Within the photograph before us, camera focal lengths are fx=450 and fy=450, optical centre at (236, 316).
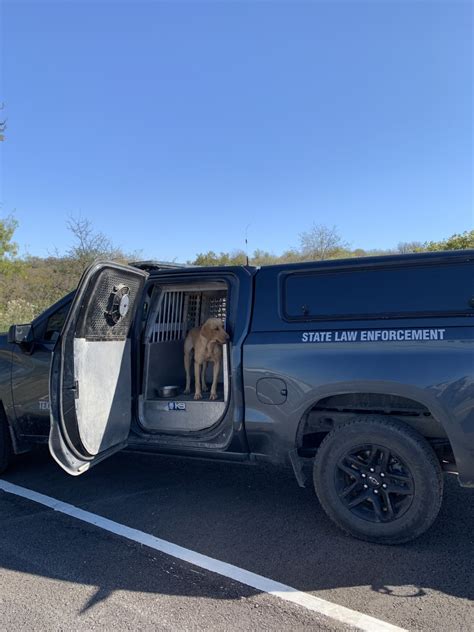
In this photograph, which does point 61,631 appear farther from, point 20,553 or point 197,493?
point 197,493

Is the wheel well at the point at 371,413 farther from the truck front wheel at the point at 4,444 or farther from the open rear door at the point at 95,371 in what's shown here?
the truck front wheel at the point at 4,444

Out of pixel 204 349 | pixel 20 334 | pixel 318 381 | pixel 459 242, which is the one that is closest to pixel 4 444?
pixel 20 334

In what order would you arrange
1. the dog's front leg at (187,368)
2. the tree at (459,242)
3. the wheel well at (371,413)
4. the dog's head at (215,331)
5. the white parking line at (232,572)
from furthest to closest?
1. the tree at (459,242)
2. the dog's front leg at (187,368)
3. the dog's head at (215,331)
4. the wheel well at (371,413)
5. the white parking line at (232,572)

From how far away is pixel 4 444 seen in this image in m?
4.61

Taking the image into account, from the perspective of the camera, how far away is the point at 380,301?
326 centimetres

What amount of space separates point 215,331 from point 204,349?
0.50 metres

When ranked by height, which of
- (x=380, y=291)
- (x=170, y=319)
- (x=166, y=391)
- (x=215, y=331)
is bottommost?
(x=166, y=391)

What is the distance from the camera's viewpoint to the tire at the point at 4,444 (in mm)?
4598

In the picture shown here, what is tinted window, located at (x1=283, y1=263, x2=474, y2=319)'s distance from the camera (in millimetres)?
3057

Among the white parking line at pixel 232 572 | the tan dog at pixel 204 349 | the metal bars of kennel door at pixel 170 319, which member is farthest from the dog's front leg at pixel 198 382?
the white parking line at pixel 232 572

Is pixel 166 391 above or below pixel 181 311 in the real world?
below

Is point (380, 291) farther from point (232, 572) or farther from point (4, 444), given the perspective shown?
point (4, 444)

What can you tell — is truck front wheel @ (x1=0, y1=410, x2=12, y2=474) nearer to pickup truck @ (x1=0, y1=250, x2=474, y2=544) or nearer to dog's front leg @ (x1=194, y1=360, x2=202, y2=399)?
pickup truck @ (x1=0, y1=250, x2=474, y2=544)

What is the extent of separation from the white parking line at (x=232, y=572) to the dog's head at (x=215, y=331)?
62.1 inches
